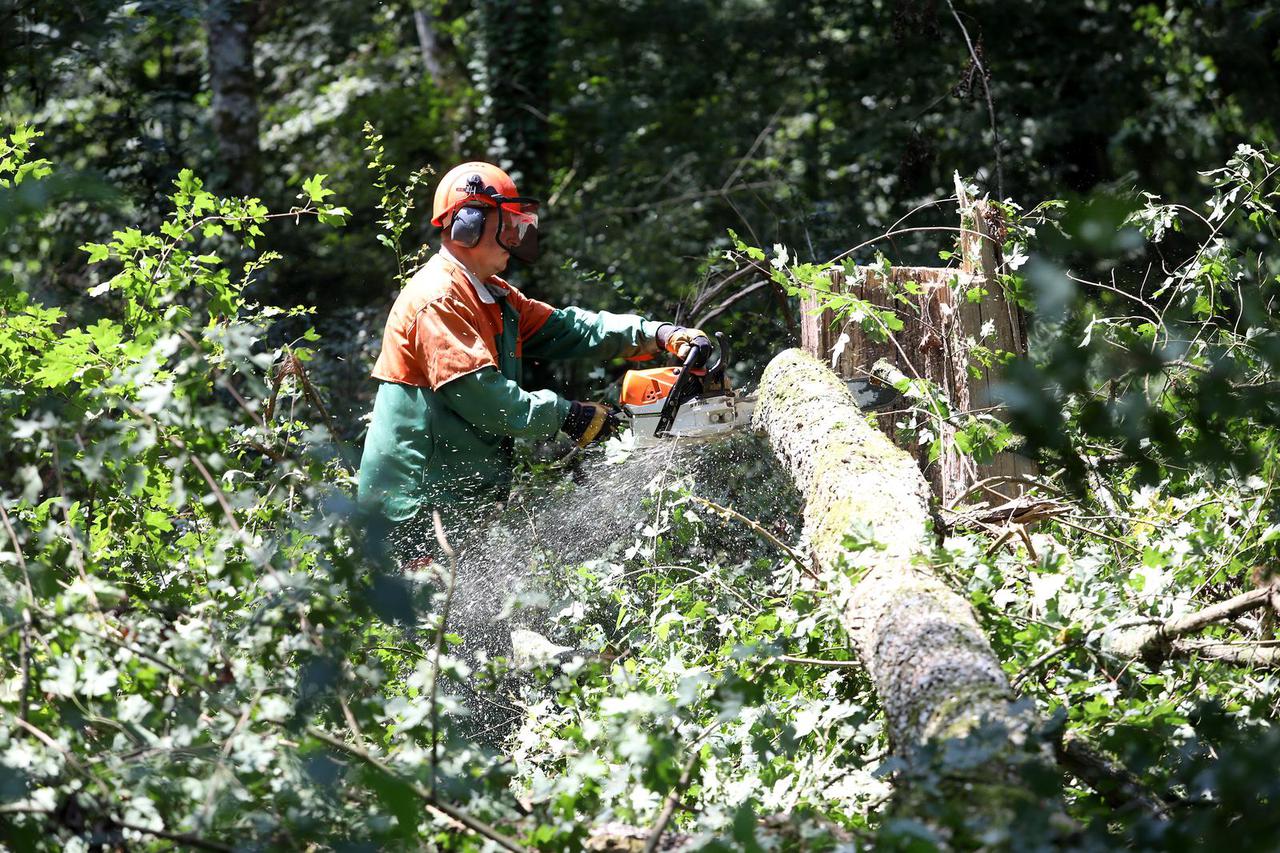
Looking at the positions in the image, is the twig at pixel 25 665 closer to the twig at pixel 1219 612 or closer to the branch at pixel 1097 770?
the branch at pixel 1097 770

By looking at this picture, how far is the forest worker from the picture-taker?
4488mm

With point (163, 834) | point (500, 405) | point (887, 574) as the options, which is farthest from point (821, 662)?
point (500, 405)

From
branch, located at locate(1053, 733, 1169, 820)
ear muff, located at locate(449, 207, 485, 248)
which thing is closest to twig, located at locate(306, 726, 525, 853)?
branch, located at locate(1053, 733, 1169, 820)

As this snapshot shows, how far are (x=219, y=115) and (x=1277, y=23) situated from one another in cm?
880

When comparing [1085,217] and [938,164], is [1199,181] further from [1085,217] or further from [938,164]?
[1085,217]

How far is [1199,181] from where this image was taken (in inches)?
424

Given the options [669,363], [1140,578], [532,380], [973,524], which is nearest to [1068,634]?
[1140,578]

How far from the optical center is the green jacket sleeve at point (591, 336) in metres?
5.12

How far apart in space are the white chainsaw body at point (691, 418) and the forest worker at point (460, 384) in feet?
0.63

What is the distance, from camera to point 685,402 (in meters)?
4.54

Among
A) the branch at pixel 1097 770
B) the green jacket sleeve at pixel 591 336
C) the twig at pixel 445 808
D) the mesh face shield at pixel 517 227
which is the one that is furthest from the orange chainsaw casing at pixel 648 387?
the twig at pixel 445 808

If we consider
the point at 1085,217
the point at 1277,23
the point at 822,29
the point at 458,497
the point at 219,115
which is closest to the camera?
the point at 1085,217

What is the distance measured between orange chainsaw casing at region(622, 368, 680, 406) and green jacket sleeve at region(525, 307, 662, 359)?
0.57 meters

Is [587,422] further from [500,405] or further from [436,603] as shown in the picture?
[436,603]
